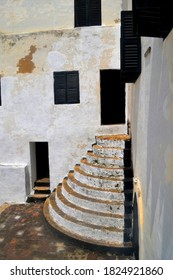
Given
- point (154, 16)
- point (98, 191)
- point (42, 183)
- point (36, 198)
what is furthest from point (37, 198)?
point (154, 16)

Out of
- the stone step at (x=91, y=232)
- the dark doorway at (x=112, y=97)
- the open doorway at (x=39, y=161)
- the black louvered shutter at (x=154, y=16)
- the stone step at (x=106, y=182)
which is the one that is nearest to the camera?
the black louvered shutter at (x=154, y=16)

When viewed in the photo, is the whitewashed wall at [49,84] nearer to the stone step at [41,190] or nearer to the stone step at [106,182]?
→ the stone step at [41,190]

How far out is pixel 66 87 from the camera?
33.4 feet

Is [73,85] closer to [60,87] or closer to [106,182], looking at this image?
[60,87]

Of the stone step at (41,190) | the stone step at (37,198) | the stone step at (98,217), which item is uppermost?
the stone step at (98,217)

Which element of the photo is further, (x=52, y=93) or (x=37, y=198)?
(x=37, y=198)

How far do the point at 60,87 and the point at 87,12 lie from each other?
3.04 m

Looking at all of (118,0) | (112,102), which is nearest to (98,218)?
(112,102)

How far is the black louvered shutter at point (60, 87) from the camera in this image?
10.2 m

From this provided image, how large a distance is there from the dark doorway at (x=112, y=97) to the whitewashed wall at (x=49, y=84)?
2219 mm

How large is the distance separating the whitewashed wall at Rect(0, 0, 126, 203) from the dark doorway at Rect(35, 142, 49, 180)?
1033mm

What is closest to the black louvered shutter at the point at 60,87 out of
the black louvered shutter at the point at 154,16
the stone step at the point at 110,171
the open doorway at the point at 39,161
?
the open doorway at the point at 39,161

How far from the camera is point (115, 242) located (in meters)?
6.59
